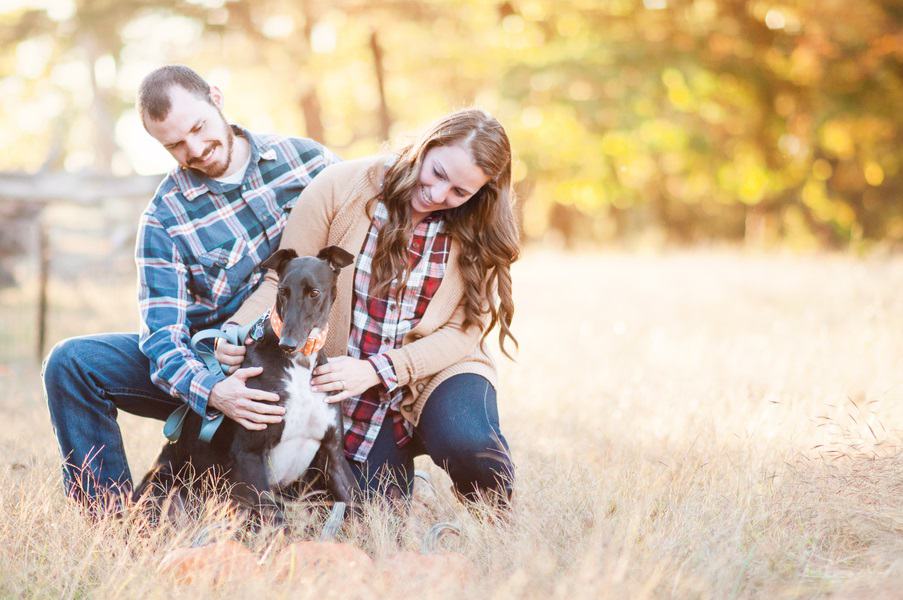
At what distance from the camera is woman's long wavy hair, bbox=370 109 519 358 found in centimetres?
340

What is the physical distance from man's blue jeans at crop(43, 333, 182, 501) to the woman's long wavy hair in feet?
3.55

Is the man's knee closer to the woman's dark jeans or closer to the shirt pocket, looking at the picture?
the shirt pocket

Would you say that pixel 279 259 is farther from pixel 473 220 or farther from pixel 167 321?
pixel 473 220

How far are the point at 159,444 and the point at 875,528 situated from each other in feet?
11.0

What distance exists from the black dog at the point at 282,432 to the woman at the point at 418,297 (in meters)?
0.10

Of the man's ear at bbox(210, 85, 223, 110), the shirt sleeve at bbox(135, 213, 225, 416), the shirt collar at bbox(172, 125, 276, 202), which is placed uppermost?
the man's ear at bbox(210, 85, 223, 110)

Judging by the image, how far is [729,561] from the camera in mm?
2762

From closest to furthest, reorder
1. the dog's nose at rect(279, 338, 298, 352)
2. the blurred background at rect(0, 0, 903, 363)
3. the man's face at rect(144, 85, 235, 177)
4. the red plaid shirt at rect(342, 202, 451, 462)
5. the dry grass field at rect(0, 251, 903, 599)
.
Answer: the dry grass field at rect(0, 251, 903, 599)
the dog's nose at rect(279, 338, 298, 352)
the man's face at rect(144, 85, 235, 177)
the red plaid shirt at rect(342, 202, 451, 462)
the blurred background at rect(0, 0, 903, 363)

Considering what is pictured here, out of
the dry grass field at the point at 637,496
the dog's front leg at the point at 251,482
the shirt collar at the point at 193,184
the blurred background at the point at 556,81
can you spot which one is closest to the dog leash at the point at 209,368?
the dog's front leg at the point at 251,482

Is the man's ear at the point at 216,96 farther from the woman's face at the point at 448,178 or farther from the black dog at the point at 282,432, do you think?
the woman's face at the point at 448,178

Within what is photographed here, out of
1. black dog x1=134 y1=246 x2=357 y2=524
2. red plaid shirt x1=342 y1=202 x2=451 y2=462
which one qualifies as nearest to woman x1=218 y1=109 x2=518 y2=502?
red plaid shirt x1=342 y1=202 x2=451 y2=462

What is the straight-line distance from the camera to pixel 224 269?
3551mm

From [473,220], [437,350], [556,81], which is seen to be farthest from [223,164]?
[556,81]

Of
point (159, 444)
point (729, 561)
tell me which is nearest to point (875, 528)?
point (729, 561)
